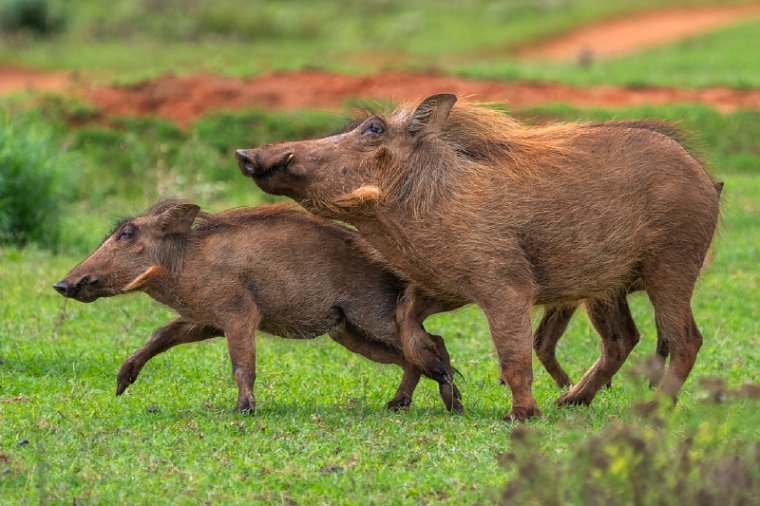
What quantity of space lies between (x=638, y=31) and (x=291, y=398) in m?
24.6

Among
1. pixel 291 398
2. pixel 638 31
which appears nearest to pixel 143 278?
pixel 291 398

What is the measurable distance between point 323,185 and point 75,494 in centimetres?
233

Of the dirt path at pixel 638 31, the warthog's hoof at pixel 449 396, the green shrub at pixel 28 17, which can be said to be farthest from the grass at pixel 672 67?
the warthog's hoof at pixel 449 396

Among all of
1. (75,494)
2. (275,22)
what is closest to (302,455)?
(75,494)

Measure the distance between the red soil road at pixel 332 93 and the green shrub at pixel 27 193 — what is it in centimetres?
567

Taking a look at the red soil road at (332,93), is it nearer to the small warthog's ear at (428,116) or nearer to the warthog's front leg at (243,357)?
the small warthog's ear at (428,116)

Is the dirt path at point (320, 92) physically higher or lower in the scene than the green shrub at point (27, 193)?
A: lower

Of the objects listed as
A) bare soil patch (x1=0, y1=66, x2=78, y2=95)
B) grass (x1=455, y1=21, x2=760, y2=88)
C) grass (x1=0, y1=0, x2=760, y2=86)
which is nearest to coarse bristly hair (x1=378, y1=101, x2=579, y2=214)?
grass (x1=455, y1=21, x2=760, y2=88)

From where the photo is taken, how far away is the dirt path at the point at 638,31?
29.3 metres

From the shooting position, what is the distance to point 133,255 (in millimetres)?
8086

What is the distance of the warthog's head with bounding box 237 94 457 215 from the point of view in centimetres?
757

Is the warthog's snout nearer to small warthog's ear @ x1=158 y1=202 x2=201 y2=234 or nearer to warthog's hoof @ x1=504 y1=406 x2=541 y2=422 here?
small warthog's ear @ x1=158 y1=202 x2=201 y2=234

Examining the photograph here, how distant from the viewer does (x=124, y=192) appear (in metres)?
18.1

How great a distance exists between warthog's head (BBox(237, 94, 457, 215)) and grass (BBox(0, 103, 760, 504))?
1.23 meters
